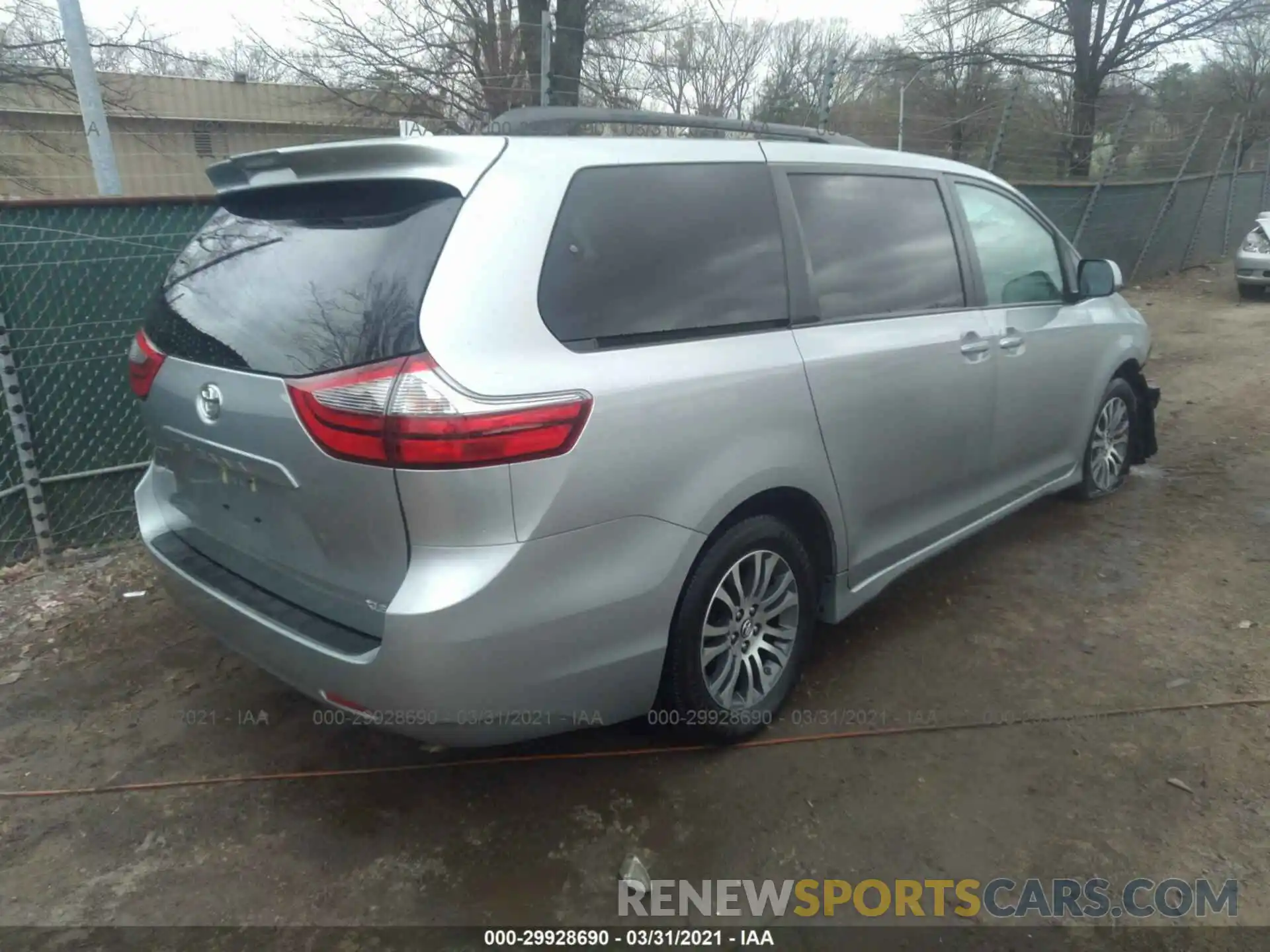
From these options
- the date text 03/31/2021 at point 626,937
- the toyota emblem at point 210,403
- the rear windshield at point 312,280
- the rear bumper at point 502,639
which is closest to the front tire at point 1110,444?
the rear bumper at point 502,639

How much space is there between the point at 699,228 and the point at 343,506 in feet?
4.35

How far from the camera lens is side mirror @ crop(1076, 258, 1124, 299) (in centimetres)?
442

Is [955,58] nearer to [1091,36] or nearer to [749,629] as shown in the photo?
[1091,36]

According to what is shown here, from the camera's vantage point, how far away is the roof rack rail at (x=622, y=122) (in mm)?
2736

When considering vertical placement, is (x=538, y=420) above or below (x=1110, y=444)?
above

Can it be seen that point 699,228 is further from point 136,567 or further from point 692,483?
point 136,567

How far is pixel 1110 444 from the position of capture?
5.09 meters

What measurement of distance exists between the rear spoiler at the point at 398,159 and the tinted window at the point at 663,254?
247 mm

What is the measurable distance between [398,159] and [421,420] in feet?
2.47

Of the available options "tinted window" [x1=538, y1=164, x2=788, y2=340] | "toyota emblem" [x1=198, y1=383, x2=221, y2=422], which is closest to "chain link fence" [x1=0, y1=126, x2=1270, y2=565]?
"toyota emblem" [x1=198, y1=383, x2=221, y2=422]

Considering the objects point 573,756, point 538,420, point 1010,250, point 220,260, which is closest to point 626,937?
point 573,756

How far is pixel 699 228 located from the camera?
8.84 feet

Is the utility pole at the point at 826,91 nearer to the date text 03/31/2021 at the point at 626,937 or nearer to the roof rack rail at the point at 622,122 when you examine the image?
the roof rack rail at the point at 622,122

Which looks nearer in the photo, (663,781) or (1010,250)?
(663,781)
